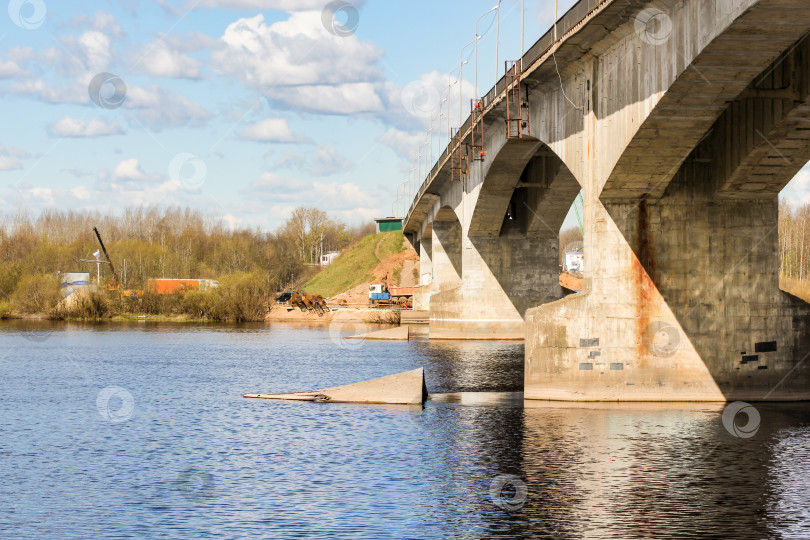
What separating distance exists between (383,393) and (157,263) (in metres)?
107

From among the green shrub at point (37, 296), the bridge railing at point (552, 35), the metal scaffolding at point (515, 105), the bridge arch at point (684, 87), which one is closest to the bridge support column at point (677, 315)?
the bridge arch at point (684, 87)

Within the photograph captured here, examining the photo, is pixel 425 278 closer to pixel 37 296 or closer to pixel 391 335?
pixel 391 335

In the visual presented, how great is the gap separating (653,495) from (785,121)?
513 inches

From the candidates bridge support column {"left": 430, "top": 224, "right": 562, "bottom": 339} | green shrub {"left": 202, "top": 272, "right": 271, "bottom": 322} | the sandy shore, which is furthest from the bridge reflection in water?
green shrub {"left": 202, "top": 272, "right": 271, "bottom": 322}

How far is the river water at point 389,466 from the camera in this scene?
1809 centimetres

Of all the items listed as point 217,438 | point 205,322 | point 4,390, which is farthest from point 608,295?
point 205,322

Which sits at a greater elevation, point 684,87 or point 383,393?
point 684,87

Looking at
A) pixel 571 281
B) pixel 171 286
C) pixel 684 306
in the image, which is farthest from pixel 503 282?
A: pixel 171 286

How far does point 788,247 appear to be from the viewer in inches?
4208

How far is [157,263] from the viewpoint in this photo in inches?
5349

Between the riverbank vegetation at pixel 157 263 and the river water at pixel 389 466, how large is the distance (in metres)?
61.8

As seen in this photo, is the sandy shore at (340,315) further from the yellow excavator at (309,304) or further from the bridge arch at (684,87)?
the bridge arch at (684,87)

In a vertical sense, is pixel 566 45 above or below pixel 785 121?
above

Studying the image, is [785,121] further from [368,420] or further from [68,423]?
[68,423]
